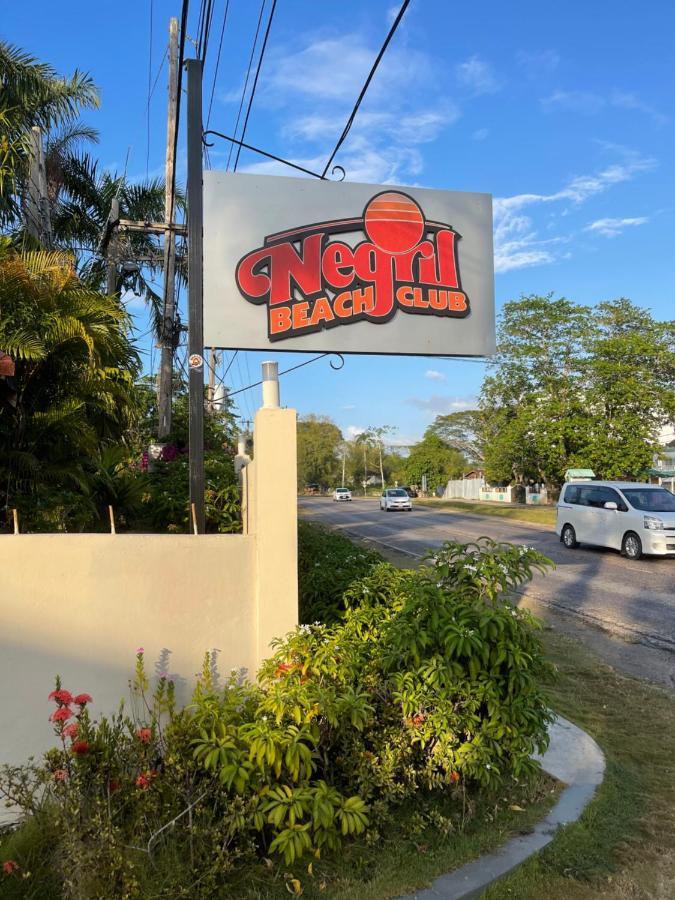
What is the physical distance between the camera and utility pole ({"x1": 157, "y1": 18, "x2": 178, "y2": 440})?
13.5 m

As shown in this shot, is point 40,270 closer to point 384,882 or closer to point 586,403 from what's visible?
point 384,882

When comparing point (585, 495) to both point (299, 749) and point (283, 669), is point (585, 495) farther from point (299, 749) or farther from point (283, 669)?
point (299, 749)

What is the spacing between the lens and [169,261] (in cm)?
1483

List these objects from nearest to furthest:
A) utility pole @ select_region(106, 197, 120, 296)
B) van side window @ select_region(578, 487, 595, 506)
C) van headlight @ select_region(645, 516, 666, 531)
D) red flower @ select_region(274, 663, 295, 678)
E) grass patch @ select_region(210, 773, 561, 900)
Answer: grass patch @ select_region(210, 773, 561, 900)
red flower @ select_region(274, 663, 295, 678)
van headlight @ select_region(645, 516, 666, 531)
utility pole @ select_region(106, 197, 120, 296)
van side window @ select_region(578, 487, 595, 506)

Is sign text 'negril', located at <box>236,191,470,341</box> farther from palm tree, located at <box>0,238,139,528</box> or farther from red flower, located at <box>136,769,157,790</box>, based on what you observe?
red flower, located at <box>136,769,157,790</box>

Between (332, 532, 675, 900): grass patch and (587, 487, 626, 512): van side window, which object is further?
(587, 487, 626, 512): van side window

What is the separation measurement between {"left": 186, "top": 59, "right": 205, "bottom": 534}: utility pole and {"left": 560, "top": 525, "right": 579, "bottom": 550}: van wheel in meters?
14.0

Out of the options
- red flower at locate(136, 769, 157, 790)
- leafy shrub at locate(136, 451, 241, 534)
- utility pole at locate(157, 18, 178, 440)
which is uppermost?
utility pole at locate(157, 18, 178, 440)

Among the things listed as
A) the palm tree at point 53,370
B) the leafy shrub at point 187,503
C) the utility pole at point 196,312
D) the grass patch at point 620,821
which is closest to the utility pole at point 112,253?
the leafy shrub at point 187,503

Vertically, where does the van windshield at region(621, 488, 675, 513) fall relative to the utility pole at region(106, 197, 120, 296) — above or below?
below

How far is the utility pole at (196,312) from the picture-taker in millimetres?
6059

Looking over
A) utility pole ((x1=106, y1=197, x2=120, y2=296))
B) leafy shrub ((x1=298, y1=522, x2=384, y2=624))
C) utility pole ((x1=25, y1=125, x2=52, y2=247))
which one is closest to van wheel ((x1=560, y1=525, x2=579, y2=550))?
utility pole ((x1=106, y1=197, x2=120, y2=296))

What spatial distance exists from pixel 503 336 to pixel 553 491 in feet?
35.8

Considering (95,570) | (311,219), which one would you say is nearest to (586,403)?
(311,219)
